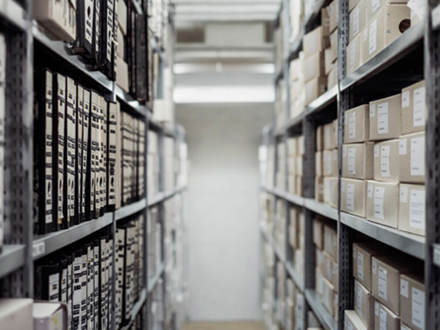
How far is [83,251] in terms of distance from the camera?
1.46m

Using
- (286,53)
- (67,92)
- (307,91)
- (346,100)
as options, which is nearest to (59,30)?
(67,92)

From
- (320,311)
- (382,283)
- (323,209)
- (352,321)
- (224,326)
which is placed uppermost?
(323,209)

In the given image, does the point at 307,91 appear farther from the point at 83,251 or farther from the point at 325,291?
the point at 83,251

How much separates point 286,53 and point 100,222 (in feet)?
6.90

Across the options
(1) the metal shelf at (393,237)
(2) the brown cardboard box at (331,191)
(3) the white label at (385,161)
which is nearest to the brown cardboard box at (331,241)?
(2) the brown cardboard box at (331,191)

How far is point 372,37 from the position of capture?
1.45 metres

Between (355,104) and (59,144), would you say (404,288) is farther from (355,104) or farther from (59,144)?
(59,144)

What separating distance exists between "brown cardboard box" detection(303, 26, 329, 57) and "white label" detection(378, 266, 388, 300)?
1.15m

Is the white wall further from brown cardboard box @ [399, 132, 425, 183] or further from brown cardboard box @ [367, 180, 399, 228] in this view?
brown cardboard box @ [399, 132, 425, 183]

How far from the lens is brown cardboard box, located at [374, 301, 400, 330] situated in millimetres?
1346

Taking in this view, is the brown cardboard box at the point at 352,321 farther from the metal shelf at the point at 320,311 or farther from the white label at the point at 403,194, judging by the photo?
the white label at the point at 403,194

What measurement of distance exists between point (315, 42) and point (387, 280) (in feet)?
4.14

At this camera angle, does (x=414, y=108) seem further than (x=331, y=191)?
No

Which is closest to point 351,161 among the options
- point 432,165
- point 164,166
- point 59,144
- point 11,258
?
point 432,165
